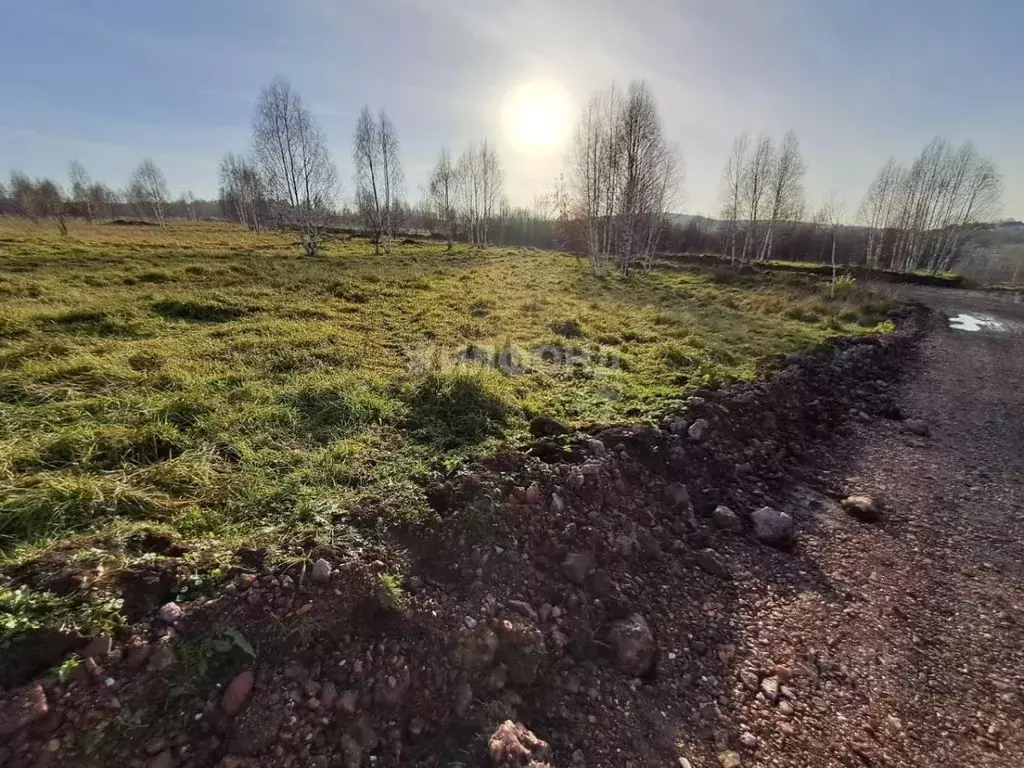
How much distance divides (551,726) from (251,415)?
3.48 metres

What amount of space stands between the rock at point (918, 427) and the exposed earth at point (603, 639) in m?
1.56

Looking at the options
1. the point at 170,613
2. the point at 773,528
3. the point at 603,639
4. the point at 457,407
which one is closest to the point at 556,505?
the point at 603,639

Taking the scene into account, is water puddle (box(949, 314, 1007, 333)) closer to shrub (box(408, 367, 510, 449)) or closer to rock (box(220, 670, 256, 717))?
shrub (box(408, 367, 510, 449))

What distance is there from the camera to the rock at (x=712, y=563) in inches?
129

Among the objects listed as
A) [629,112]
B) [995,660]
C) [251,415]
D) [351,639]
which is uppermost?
[629,112]

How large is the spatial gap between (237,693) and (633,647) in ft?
6.45

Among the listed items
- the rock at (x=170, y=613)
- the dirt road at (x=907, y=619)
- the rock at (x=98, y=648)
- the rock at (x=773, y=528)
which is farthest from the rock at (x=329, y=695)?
the rock at (x=773, y=528)

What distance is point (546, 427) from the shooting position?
4223 millimetres

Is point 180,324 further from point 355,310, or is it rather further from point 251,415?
point 251,415

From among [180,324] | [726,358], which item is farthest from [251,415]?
[726,358]

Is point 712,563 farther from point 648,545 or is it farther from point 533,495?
point 533,495

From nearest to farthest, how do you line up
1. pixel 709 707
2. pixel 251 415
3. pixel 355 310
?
pixel 709 707 < pixel 251 415 < pixel 355 310

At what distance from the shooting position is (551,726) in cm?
218

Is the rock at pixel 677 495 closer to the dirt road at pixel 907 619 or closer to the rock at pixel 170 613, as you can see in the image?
the dirt road at pixel 907 619
